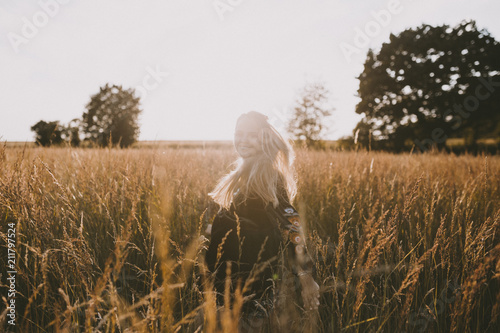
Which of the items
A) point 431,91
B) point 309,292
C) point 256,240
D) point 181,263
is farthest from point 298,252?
point 431,91

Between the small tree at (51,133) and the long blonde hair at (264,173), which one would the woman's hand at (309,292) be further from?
the small tree at (51,133)

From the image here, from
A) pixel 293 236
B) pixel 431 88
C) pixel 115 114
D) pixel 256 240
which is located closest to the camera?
pixel 293 236

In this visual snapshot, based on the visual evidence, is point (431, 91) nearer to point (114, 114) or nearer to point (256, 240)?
point (256, 240)

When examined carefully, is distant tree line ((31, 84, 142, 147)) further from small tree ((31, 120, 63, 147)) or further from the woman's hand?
the woman's hand

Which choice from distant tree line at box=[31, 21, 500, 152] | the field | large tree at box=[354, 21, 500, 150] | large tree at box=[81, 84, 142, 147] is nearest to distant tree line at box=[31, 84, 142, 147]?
large tree at box=[81, 84, 142, 147]

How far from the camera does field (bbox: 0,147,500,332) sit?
1.01 metres

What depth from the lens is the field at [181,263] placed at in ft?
3.33

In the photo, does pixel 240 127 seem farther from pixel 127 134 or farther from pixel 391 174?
pixel 127 134

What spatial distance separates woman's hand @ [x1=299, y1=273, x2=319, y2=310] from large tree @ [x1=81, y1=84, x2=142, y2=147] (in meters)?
34.0

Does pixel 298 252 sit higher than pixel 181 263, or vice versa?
pixel 181 263

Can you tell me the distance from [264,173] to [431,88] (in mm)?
24969

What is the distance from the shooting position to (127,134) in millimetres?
35375

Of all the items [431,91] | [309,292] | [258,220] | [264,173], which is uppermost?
[431,91]

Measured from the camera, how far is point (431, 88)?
2098cm
